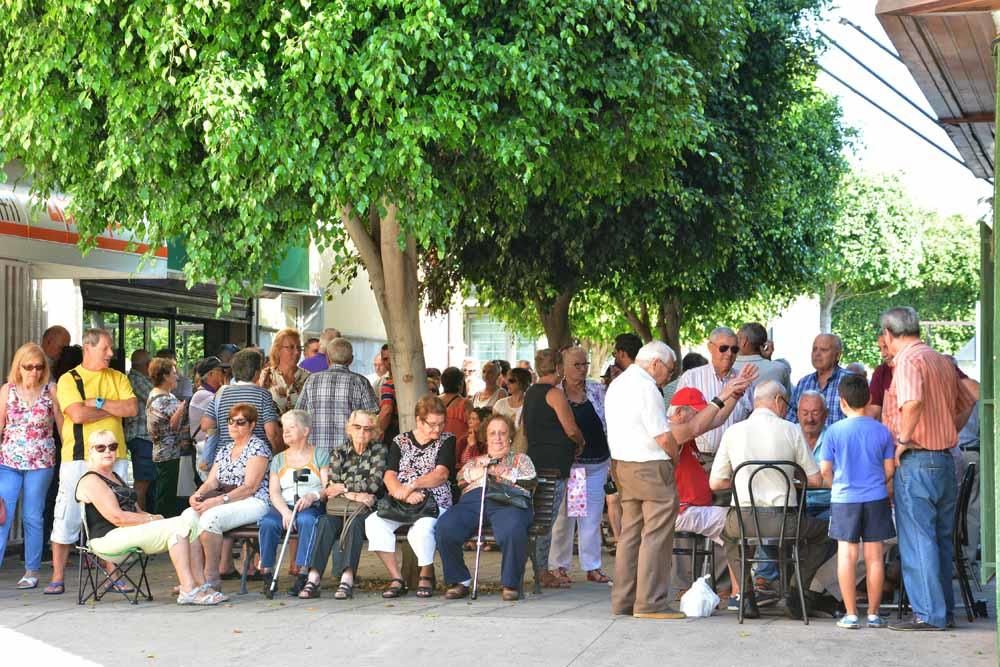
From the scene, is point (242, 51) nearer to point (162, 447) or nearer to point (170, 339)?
point (162, 447)

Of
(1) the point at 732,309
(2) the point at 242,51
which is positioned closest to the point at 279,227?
(2) the point at 242,51

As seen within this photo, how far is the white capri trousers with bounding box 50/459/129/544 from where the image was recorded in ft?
36.9

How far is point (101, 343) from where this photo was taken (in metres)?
11.5

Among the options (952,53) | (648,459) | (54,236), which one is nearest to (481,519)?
(648,459)

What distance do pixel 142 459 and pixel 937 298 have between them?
237 ft

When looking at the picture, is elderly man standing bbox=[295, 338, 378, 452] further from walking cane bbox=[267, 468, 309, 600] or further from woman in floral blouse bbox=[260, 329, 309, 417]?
walking cane bbox=[267, 468, 309, 600]

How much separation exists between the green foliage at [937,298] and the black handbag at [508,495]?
2713 inches

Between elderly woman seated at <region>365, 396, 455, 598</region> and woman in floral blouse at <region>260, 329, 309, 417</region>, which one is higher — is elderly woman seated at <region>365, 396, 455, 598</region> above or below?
below

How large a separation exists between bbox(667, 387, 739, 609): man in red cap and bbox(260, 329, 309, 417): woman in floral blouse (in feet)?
14.2

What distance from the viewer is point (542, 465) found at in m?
11.7

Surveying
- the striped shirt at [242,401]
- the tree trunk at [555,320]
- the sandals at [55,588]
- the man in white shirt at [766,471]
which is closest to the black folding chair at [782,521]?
the man in white shirt at [766,471]

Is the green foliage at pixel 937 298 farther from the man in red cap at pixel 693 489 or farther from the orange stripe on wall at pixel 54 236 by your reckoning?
the man in red cap at pixel 693 489

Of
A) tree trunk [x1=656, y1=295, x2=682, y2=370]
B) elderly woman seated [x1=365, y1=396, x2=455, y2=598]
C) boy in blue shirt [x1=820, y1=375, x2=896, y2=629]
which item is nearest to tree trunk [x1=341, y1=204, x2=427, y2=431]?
elderly woman seated [x1=365, y1=396, x2=455, y2=598]

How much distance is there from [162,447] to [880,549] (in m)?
7.01
